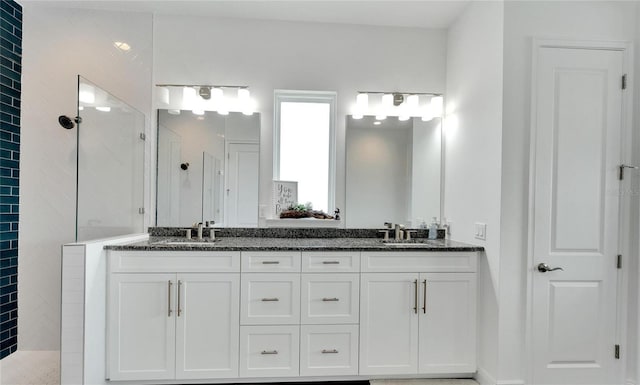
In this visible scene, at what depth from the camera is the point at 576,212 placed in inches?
80.6

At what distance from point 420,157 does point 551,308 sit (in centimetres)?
145

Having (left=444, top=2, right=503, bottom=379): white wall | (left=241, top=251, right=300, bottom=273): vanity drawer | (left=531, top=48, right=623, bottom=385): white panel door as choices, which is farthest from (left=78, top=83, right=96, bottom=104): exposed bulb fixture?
(left=531, top=48, right=623, bottom=385): white panel door

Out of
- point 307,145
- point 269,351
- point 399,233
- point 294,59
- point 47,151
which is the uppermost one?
point 294,59

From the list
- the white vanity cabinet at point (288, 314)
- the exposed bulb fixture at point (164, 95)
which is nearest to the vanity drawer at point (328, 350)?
the white vanity cabinet at point (288, 314)

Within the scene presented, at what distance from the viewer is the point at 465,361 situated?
2234 millimetres

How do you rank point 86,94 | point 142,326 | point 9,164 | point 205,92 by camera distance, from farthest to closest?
point 205,92 → point 9,164 → point 142,326 → point 86,94

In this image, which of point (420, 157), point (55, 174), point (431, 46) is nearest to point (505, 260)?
point (420, 157)

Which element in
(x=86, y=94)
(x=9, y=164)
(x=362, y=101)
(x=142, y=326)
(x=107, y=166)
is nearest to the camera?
(x=86, y=94)

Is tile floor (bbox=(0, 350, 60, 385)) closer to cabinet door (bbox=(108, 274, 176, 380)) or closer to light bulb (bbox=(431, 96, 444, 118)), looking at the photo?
cabinet door (bbox=(108, 274, 176, 380))

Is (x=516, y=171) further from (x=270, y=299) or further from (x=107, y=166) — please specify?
(x=107, y=166)

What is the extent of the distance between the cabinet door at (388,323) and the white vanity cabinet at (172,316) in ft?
2.84

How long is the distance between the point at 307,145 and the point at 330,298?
1.32m

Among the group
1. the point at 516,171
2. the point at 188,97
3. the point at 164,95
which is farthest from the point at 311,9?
the point at 516,171

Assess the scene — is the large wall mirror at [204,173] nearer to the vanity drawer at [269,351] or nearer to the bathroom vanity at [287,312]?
the bathroom vanity at [287,312]
